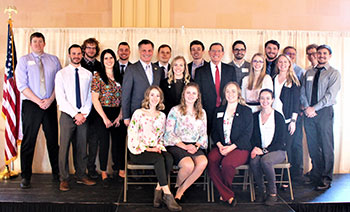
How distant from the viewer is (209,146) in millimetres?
4008

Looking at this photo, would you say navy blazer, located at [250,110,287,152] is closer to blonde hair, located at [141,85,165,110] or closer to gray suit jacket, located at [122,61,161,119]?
blonde hair, located at [141,85,165,110]

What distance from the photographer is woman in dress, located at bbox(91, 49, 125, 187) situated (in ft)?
13.0

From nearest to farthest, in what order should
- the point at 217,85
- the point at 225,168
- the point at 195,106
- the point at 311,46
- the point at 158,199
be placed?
the point at 158,199, the point at 225,168, the point at 195,106, the point at 217,85, the point at 311,46

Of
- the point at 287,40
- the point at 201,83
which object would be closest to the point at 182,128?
the point at 201,83

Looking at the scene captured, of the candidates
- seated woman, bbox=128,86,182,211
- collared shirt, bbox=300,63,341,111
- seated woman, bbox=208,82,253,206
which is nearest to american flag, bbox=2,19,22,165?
seated woman, bbox=128,86,182,211

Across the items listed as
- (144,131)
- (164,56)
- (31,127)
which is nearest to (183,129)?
(144,131)

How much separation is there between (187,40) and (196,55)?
524mm

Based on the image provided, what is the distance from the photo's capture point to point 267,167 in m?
3.62

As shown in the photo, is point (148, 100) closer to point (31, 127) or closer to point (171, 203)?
point (171, 203)

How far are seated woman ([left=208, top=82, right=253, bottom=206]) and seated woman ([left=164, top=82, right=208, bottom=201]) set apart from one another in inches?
6.6

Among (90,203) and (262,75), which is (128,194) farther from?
Answer: (262,75)

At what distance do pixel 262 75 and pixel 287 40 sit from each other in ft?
3.47

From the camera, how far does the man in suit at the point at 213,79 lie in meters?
4.04

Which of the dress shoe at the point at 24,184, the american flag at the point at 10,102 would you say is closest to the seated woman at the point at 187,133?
the dress shoe at the point at 24,184
